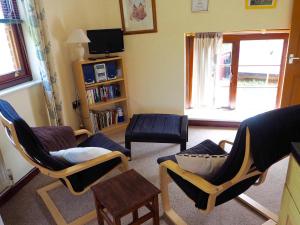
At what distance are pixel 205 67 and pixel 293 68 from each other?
3.52ft

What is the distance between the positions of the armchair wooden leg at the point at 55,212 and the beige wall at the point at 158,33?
96cm

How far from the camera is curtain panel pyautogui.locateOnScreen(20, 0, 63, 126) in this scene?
2350 mm

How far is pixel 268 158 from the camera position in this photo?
1.33m

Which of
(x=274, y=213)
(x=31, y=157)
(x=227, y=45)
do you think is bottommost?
(x=274, y=213)

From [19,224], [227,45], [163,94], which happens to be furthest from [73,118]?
[227,45]

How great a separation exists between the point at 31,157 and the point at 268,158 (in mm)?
1497

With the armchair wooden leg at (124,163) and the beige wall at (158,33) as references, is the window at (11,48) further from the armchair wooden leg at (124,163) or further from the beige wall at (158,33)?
the armchair wooden leg at (124,163)

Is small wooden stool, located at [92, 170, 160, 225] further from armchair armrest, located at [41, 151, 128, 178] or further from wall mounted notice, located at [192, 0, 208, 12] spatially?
wall mounted notice, located at [192, 0, 208, 12]

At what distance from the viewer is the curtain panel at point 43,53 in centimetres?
235

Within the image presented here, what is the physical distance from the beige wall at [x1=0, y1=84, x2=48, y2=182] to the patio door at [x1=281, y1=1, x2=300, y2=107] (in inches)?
110

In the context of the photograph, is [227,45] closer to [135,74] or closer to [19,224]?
[135,74]

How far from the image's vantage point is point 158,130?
8.38 ft

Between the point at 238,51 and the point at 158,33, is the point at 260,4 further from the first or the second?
the point at 158,33

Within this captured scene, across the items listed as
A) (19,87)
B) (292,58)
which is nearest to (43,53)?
(19,87)
